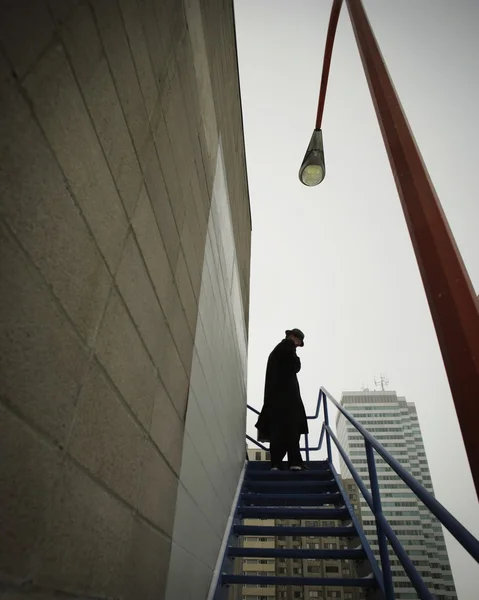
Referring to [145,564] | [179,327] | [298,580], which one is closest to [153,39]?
[179,327]

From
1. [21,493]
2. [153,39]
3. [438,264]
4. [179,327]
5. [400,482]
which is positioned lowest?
[21,493]

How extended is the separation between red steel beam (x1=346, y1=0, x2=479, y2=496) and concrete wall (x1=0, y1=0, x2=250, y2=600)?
2.98ft

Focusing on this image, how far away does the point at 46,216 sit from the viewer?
2.31ft

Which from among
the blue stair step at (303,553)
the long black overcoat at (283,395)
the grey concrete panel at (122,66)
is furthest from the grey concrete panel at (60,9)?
the long black overcoat at (283,395)

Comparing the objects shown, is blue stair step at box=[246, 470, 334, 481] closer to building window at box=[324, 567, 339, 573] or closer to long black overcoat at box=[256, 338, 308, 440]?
long black overcoat at box=[256, 338, 308, 440]

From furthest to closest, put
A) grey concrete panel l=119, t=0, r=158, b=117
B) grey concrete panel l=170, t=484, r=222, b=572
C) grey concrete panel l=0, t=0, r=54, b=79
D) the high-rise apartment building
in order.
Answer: the high-rise apartment building, grey concrete panel l=170, t=484, r=222, b=572, grey concrete panel l=119, t=0, r=158, b=117, grey concrete panel l=0, t=0, r=54, b=79

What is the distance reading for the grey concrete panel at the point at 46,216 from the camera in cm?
61

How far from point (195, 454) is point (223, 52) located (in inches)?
115

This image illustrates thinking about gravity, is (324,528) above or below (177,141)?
below

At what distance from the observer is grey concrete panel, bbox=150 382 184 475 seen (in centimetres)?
135

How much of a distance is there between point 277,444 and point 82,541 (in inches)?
138

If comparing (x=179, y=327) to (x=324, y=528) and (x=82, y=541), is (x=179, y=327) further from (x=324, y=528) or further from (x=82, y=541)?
(x=324, y=528)

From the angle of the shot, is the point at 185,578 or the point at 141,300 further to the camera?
the point at 185,578

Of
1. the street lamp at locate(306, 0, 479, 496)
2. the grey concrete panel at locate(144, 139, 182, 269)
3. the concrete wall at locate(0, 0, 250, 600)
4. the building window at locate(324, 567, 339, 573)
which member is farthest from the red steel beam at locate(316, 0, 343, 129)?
the building window at locate(324, 567, 339, 573)
